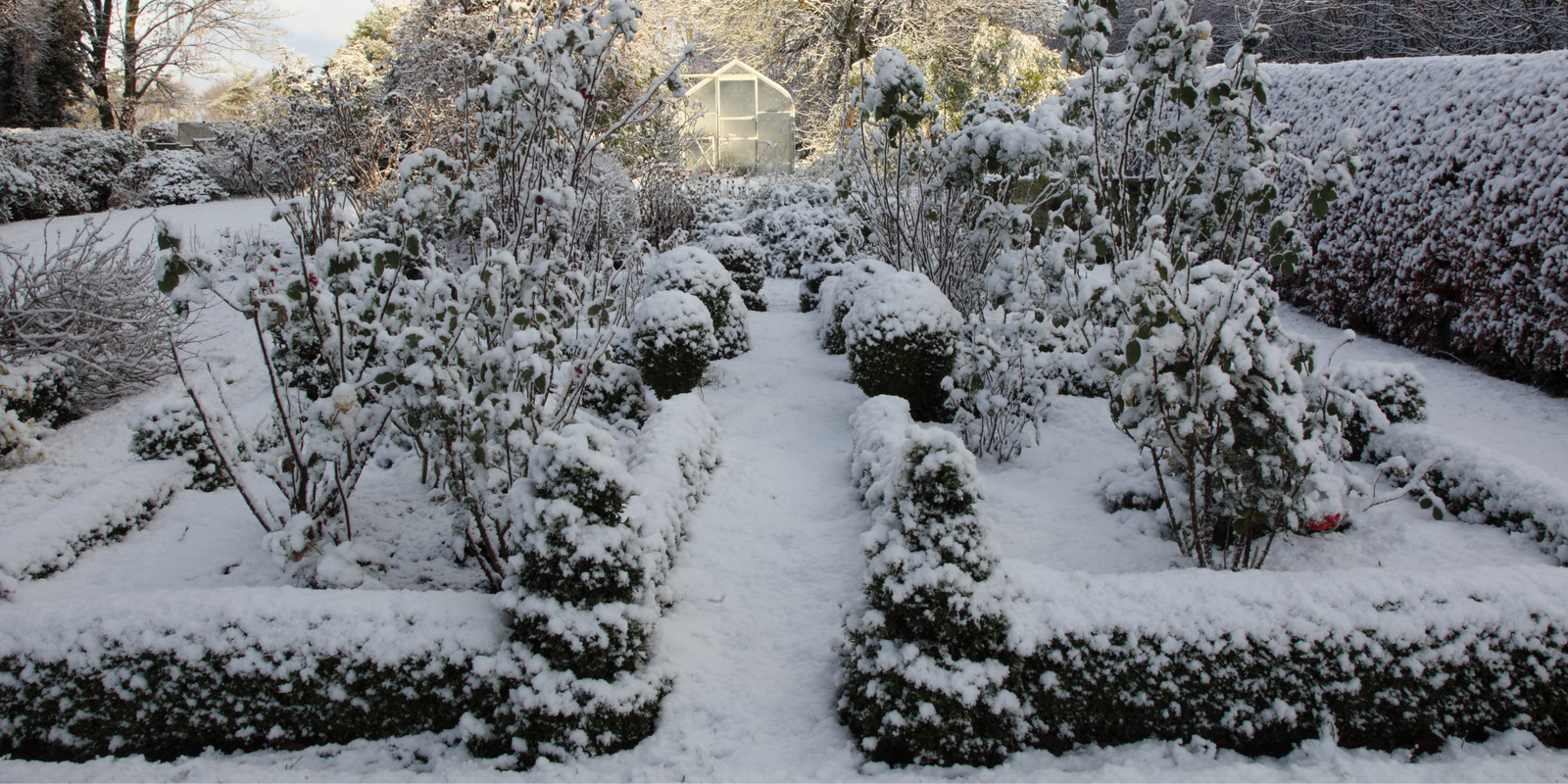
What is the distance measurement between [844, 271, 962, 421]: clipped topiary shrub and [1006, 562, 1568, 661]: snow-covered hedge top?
230cm

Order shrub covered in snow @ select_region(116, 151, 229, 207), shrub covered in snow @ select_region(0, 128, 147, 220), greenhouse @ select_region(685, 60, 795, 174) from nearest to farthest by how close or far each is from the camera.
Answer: shrub covered in snow @ select_region(0, 128, 147, 220) → shrub covered in snow @ select_region(116, 151, 229, 207) → greenhouse @ select_region(685, 60, 795, 174)

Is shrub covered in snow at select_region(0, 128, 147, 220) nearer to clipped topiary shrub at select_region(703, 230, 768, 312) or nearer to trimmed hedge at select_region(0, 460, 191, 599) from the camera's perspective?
clipped topiary shrub at select_region(703, 230, 768, 312)

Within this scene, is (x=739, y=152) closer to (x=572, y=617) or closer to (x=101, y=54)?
(x=101, y=54)

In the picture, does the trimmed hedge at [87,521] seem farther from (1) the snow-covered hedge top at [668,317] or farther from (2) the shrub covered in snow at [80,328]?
(1) the snow-covered hedge top at [668,317]

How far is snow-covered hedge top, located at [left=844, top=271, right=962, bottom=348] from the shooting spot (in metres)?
4.28

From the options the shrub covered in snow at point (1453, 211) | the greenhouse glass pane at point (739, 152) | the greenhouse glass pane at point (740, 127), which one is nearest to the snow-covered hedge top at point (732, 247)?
the shrub covered in snow at point (1453, 211)

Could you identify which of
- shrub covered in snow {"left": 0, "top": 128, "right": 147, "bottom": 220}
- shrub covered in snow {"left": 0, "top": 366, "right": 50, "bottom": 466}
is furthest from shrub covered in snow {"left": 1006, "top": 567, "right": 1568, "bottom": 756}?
shrub covered in snow {"left": 0, "top": 128, "right": 147, "bottom": 220}

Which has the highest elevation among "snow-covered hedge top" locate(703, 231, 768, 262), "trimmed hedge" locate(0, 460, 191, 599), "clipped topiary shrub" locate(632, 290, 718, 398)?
"snow-covered hedge top" locate(703, 231, 768, 262)

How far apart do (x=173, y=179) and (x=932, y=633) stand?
1830 centimetres

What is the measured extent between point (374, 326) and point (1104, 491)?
9.80ft

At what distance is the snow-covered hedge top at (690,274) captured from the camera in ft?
18.8

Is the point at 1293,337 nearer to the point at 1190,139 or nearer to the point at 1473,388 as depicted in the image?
the point at 1190,139

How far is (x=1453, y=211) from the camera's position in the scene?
511cm

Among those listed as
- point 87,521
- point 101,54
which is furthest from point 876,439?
point 101,54
